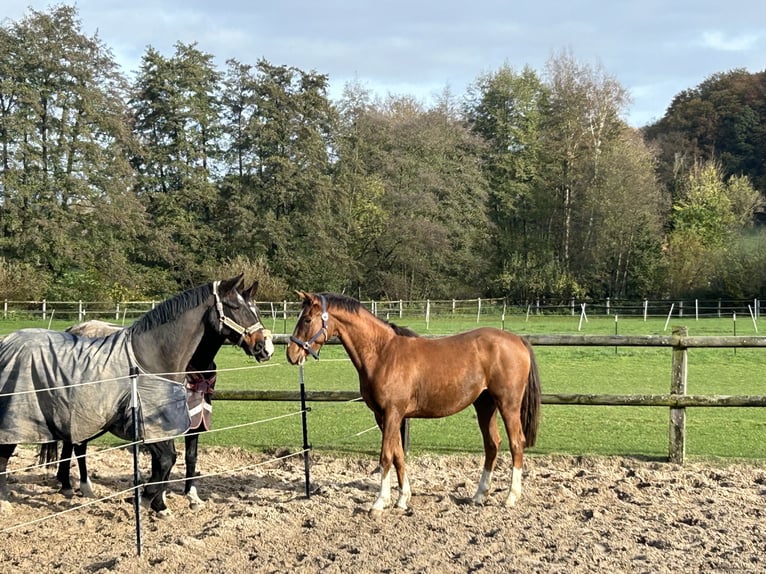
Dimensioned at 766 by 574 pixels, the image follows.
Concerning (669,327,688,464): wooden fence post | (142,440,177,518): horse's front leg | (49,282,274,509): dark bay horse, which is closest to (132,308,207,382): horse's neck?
(49,282,274,509): dark bay horse

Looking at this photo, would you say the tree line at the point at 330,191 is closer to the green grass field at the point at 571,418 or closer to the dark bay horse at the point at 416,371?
the green grass field at the point at 571,418

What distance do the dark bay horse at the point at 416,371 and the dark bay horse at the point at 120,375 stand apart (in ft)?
1.93

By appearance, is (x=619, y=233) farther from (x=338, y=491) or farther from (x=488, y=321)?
(x=338, y=491)

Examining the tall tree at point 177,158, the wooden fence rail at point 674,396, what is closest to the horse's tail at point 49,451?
the wooden fence rail at point 674,396

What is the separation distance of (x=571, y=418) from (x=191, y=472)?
554 cm

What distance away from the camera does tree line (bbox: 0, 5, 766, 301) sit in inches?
1219

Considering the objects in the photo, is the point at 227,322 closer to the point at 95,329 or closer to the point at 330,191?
the point at 95,329

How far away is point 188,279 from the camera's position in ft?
114

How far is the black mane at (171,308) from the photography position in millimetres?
5449

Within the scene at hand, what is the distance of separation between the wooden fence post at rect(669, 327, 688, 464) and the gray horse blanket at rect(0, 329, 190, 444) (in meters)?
4.37

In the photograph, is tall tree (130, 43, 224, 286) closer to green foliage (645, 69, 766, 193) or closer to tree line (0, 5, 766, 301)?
tree line (0, 5, 766, 301)

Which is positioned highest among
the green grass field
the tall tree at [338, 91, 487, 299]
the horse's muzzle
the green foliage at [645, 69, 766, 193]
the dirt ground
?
the green foliage at [645, 69, 766, 193]

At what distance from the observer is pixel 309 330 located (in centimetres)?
546

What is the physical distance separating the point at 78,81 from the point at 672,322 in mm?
28327
